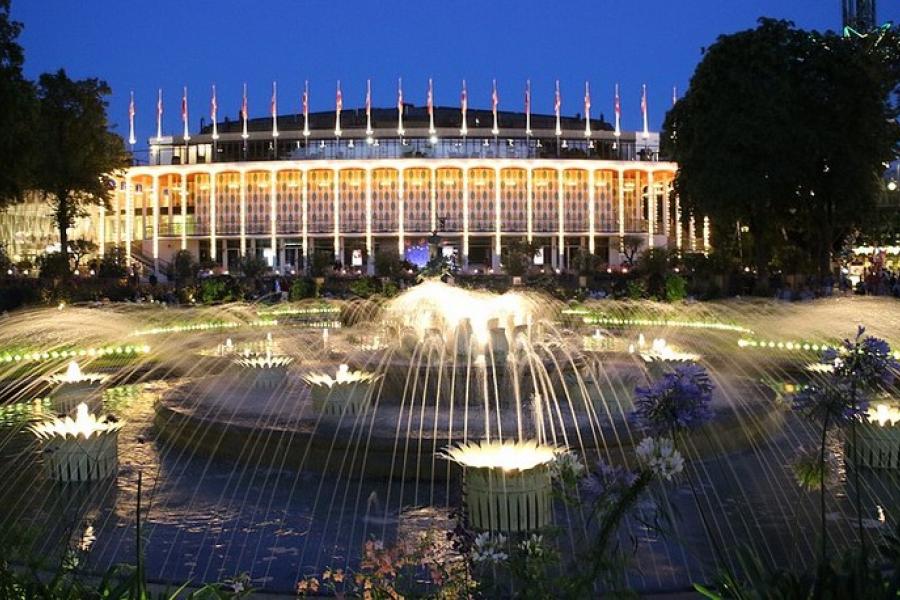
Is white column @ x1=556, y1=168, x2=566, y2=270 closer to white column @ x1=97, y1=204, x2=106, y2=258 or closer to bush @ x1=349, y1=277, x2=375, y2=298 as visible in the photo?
bush @ x1=349, y1=277, x2=375, y2=298

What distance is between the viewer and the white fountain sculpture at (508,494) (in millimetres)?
8711

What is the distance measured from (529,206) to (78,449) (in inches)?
2660

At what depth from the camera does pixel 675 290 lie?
4116 centimetres

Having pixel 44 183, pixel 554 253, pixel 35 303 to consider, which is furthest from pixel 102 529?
pixel 554 253

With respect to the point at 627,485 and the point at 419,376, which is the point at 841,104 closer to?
the point at 419,376

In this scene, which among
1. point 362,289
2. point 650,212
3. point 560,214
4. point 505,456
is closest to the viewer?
point 505,456

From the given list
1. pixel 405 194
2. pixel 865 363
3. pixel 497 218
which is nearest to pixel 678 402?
pixel 865 363

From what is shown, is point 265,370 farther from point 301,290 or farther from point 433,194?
point 433,194

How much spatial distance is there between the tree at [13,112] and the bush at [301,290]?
14.7 m

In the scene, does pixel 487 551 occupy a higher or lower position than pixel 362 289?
lower

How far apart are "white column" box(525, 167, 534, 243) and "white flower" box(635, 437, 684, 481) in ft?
234

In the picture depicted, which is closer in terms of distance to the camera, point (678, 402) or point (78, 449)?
point (678, 402)

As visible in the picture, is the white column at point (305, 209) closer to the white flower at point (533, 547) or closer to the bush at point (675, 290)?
the bush at point (675, 290)

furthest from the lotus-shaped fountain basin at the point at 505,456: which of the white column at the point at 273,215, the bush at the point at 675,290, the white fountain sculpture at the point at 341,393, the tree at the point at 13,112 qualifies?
Result: the white column at the point at 273,215
